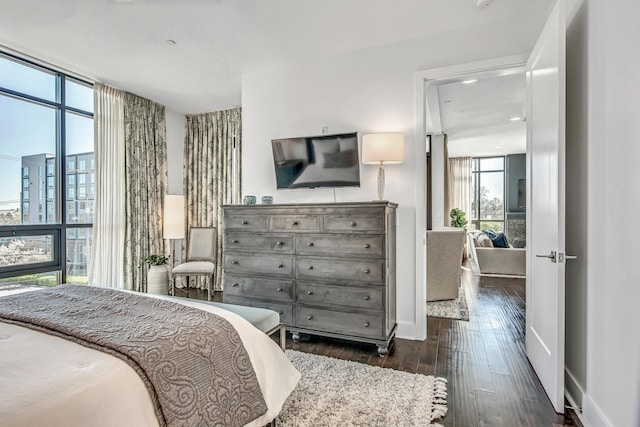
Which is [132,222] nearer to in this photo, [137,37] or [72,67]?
[72,67]

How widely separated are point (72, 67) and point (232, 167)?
7.17 ft

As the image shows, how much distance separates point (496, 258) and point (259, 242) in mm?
5055

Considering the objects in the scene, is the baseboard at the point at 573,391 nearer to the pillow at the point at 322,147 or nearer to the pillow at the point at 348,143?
the pillow at the point at 348,143

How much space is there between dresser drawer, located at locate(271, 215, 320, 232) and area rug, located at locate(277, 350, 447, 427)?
1112 millimetres

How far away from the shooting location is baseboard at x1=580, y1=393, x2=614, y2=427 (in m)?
1.58

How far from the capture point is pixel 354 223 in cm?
275

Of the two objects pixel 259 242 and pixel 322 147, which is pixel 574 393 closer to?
pixel 259 242

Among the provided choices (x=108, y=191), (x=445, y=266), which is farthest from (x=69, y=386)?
(x=445, y=266)

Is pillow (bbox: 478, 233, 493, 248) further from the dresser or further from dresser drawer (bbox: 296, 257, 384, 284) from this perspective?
dresser drawer (bbox: 296, 257, 384, 284)

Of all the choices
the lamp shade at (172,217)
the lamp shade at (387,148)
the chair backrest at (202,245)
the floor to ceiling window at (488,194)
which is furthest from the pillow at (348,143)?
the floor to ceiling window at (488,194)

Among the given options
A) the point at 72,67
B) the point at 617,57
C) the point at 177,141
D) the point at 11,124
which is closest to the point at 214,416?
the point at 617,57

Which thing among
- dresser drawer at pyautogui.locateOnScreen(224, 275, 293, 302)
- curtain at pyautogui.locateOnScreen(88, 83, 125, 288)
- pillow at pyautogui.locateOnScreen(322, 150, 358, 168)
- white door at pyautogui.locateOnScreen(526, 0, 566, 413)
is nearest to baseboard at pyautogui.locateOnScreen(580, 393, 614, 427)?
white door at pyautogui.locateOnScreen(526, 0, 566, 413)

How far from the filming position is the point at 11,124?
3.29m

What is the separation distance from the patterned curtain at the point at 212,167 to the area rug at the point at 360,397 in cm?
312
